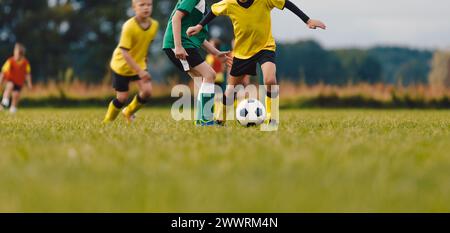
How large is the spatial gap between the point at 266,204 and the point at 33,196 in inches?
43.9


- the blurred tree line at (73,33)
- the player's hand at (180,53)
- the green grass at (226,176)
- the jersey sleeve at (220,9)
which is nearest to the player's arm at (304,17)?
the jersey sleeve at (220,9)

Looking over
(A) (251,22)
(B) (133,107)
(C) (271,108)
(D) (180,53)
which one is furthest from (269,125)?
(B) (133,107)

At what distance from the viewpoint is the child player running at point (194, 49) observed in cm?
752

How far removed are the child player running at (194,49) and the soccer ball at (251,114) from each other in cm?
37

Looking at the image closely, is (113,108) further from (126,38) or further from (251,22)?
(251,22)

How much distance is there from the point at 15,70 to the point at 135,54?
932 cm

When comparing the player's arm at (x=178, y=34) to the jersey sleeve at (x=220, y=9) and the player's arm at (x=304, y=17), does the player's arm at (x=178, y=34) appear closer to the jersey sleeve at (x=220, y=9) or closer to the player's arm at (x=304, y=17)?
the jersey sleeve at (x=220, y=9)

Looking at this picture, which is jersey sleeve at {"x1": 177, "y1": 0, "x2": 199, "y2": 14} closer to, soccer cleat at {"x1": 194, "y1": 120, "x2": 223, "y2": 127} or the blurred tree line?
soccer cleat at {"x1": 194, "y1": 120, "x2": 223, "y2": 127}

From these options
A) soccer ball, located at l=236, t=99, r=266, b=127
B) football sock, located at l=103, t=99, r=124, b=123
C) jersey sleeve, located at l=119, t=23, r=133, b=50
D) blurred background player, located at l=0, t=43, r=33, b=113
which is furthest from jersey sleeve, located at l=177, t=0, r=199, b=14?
blurred background player, located at l=0, t=43, r=33, b=113

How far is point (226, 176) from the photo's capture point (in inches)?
133

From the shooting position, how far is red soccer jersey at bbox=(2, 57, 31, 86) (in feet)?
53.3

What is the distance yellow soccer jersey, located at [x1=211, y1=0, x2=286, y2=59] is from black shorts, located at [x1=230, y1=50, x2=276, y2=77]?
0.05 meters

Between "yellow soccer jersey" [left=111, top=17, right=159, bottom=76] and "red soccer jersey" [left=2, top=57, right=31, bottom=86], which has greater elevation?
"red soccer jersey" [left=2, top=57, right=31, bottom=86]
